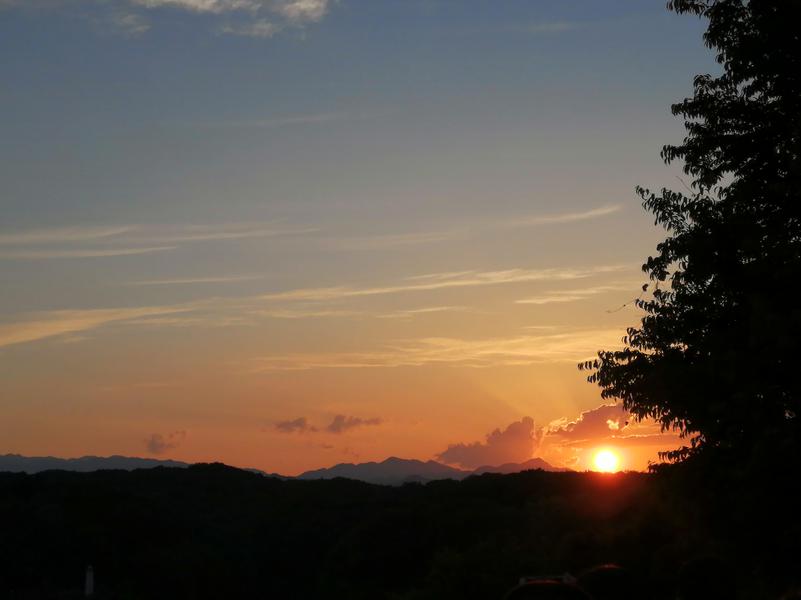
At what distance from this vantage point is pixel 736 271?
21.0m

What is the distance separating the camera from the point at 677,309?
888 inches

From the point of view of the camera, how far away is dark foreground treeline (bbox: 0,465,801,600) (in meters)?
42.7

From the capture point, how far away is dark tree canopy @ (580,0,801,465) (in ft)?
63.4

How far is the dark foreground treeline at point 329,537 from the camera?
42.7 m

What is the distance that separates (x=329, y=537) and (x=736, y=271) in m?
64.8

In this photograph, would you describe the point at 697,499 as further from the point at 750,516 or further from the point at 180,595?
the point at 180,595

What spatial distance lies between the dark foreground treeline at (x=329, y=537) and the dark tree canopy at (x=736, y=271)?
9.84 metres

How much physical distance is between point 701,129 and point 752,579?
1102 cm

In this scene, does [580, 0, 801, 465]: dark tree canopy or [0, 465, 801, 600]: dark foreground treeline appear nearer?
[580, 0, 801, 465]: dark tree canopy

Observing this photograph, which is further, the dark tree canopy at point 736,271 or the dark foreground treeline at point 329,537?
the dark foreground treeline at point 329,537

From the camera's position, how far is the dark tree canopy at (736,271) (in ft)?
63.4

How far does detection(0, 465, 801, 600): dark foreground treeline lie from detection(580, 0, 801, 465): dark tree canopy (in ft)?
32.3

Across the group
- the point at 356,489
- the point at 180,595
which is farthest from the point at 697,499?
the point at 356,489

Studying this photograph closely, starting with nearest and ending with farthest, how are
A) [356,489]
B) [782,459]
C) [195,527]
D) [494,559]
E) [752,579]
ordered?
[782,459]
[752,579]
[494,559]
[195,527]
[356,489]
